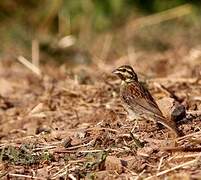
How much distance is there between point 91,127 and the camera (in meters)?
7.75

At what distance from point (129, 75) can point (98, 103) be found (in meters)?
1.40

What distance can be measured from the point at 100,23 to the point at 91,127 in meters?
8.44

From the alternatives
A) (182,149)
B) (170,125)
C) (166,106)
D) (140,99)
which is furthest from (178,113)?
(182,149)

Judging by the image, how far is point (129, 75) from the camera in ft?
27.0

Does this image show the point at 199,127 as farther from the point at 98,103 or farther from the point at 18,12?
the point at 18,12

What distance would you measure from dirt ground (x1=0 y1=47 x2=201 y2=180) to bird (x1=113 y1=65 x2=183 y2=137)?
0.37 ft

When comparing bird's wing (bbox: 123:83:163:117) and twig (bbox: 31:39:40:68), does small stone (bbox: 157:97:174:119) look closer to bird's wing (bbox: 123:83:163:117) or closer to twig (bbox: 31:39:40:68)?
bird's wing (bbox: 123:83:163:117)

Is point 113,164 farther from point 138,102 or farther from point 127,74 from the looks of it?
point 127,74

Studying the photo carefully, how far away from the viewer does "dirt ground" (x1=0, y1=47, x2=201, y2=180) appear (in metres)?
6.51

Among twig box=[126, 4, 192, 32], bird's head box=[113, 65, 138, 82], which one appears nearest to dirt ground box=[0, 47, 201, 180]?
bird's head box=[113, 65, 138, 82]

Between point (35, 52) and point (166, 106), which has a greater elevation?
point (35, 52)

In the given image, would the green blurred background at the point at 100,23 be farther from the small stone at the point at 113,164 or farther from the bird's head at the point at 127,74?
the small stone at the point at 113,164

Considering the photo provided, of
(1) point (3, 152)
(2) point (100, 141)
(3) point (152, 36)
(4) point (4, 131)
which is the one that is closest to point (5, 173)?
(1) point (3, 152)

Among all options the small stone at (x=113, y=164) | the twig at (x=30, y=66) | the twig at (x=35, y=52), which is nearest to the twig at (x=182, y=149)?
the small stone at (x=113, y=164)
